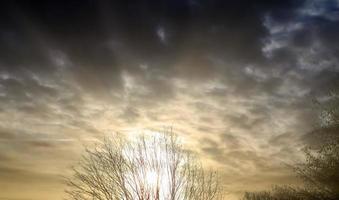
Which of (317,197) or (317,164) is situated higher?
(317,164)

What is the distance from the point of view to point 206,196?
90.0 feet

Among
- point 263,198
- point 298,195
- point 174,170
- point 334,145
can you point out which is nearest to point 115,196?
point 174,170

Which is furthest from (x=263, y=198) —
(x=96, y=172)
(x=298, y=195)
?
(x=96, y=172)

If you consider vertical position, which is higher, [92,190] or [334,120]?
[334,120]

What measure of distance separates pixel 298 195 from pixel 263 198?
32.8 meters

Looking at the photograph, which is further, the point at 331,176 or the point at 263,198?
the point at 263,198

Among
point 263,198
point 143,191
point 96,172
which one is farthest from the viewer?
point 263,198

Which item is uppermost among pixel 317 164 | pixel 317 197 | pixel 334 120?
pixel 334 120

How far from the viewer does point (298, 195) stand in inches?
1040

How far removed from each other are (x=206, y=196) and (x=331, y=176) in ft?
24.1

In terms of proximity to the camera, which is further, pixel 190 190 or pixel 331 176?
pixel 190 190

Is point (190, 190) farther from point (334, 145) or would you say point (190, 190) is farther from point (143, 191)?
point (334, 145)

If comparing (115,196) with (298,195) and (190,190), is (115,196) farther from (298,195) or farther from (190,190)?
(298,195)

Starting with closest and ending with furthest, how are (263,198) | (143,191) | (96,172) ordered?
(143,191) → (96,172) → (263,198)
